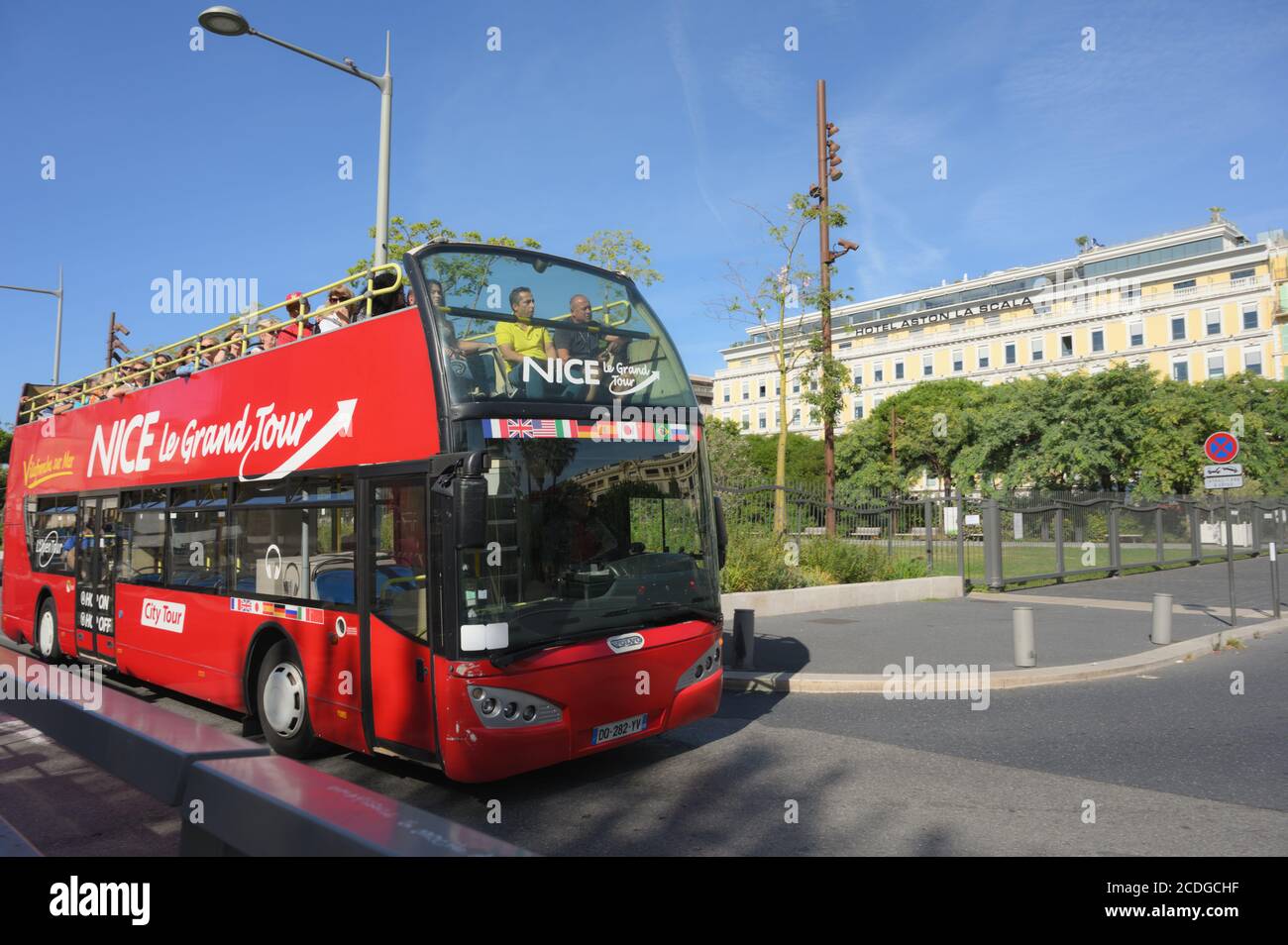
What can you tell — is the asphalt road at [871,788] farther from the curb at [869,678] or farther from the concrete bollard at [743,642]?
the concrete bollard at [743,642]

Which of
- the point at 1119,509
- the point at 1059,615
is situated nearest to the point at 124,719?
the point at 1059,615

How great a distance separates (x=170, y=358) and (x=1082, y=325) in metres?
84.0

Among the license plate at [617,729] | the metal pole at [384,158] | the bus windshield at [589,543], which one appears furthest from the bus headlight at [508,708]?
the metal pole at [384,158]

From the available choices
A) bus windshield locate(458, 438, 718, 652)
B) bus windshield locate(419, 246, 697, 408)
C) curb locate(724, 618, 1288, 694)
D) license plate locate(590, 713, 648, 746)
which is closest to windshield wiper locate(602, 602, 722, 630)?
bus windshield locate(458, 438, 718, 652)

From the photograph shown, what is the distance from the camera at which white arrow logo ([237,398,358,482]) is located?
255 inches

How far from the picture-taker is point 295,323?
24.3ft

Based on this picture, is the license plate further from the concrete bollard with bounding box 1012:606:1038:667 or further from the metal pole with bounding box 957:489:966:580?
the metal pole with bounding box 957:489:966:580

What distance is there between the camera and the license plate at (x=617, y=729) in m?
5.83

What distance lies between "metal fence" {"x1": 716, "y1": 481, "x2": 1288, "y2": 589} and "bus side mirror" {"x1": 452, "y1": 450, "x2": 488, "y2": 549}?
418 inches

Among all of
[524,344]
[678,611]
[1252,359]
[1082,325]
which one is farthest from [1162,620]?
Result: [1082,325]

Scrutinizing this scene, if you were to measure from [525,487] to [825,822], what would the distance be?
8.66 ft
